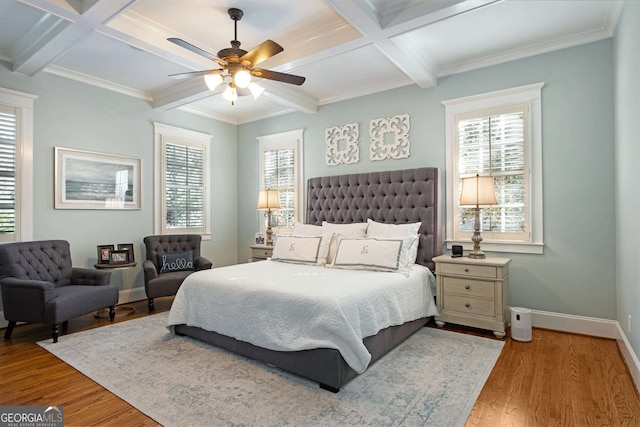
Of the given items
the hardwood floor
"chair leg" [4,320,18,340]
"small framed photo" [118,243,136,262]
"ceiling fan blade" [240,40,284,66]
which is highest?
"ceiling fan blade" [240,40,284,66]

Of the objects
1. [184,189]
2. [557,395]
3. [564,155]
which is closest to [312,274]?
[557,395]

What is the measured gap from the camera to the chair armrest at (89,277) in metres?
3.89

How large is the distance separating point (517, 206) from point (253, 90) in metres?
2.94

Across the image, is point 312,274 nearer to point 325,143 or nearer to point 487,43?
point 325,143

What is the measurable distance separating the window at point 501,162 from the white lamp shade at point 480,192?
0.33 metres

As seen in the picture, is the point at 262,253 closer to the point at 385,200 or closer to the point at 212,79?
the point at 385,200

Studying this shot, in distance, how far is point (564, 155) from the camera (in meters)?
3.51

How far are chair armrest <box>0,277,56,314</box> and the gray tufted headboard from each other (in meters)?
3.09

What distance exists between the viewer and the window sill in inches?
143

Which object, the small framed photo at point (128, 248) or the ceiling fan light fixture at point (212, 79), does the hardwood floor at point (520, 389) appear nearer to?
the small framed photo at point (128, 248)

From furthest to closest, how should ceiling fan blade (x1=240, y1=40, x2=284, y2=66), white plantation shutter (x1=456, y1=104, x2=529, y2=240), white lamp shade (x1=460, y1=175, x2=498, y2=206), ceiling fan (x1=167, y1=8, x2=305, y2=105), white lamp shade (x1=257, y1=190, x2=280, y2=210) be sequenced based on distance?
white lamp shade (x1=257, y1=190, x2=280, y2=210)
white plantation shutter (x1=456, y1=104, x2=529, y2=240)
white lamp shade (x1=460, y1=175, x2=498, y2=206)
ceiling fan (x1=167, y1=8, x2=305, y2=105)
ceiling fan blade (x1=240, y1=40, x2=284, y2=66)

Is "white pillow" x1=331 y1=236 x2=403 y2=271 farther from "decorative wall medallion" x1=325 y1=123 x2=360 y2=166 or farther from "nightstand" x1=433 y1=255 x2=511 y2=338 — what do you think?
"decorative wall medallion" x1=325 y1=123 x2=360 y2=166

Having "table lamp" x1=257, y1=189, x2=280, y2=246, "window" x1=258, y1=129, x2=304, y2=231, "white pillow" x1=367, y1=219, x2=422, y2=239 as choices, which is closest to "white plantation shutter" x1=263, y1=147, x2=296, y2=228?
"window" x1=258, y1=129, x2=304, y2=231

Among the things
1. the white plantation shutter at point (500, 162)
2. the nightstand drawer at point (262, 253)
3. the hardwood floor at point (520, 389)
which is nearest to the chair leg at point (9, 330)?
the hardwood floor at point (520, 389)
